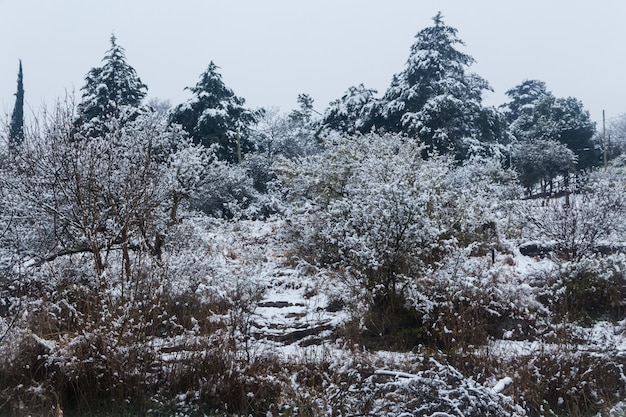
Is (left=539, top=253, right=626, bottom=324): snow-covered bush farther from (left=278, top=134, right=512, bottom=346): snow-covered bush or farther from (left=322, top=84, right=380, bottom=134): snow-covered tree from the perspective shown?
(left=322, top=84, right=380, bottom=134): snow-covered tree

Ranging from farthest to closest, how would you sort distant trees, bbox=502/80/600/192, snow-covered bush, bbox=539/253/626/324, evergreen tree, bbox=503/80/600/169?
evergreen tree, bbox=503/80/600/169 < distant trees, bbox=502/80/600/192 < snow-covered bush, bbox=539/253/626/324

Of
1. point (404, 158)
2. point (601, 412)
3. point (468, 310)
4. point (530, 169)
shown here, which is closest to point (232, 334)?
point (468, 310)

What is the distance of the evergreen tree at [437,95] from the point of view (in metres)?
22.3

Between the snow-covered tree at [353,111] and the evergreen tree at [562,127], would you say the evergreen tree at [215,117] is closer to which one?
the snow-covered tree at [353,111]

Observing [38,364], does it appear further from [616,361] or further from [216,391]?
[616,361]

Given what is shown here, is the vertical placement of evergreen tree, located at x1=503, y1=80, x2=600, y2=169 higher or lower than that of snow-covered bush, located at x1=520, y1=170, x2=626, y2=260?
higher

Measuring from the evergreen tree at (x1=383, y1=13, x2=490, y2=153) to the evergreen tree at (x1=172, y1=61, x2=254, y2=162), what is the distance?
7280mm

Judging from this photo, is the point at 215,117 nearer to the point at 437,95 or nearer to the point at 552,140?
the point at 437,95

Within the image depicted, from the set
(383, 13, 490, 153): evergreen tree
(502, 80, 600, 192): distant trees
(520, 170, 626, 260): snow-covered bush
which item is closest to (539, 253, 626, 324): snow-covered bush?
(520, 170, 626, 260): snow-covered bush

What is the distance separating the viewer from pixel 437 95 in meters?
23.2

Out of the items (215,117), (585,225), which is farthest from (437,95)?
(585,225)

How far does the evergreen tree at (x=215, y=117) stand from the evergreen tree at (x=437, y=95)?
728cm

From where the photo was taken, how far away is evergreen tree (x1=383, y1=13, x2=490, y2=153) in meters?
22.3

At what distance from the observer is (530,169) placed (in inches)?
950
